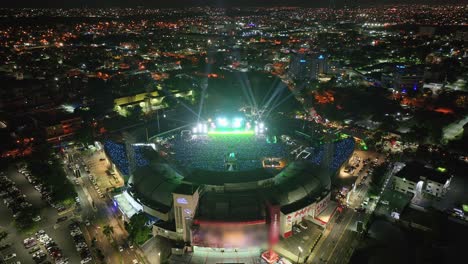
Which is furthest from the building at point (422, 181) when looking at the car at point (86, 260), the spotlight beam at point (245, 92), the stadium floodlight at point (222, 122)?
the spotlight beam at point (245, 92)

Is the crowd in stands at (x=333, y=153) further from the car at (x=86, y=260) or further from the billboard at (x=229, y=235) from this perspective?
the car at (x=86, y=260)

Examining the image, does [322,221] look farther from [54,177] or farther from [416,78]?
[416,78]

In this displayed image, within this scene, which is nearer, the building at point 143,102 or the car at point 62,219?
the car at point 62,219

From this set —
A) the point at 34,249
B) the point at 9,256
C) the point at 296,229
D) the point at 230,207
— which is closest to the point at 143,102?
the point at 34,249

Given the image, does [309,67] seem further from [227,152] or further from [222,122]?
[227,152]

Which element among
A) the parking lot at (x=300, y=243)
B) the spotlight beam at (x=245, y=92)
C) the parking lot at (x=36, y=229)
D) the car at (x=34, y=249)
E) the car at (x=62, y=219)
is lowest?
the parking lot at (x=36, y=229)
